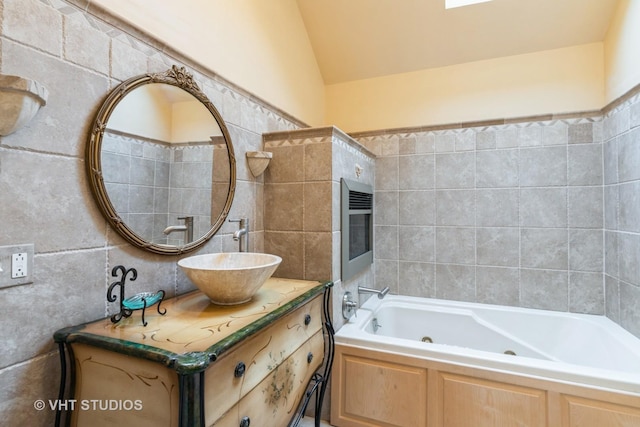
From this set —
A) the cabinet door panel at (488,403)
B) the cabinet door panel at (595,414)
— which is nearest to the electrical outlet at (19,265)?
the cabinet door panel at (488,403)

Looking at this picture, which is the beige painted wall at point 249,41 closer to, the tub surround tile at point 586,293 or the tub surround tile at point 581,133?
the tub surround tile at point 581,133

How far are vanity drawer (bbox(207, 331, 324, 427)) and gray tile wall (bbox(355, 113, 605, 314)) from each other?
60.0 inches

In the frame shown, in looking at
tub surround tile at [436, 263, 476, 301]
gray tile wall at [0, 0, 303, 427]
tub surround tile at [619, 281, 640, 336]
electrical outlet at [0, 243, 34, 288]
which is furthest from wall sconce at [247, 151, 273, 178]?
tub surround tile at [619, 281, 640, 336]

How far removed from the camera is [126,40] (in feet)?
3.99

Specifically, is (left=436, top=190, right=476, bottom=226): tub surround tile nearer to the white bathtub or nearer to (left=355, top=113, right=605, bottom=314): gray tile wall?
(left=355, top=113, right=605, bottom=314): gray tile wall

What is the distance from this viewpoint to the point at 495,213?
2525 millimetres

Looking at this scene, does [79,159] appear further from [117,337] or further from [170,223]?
[117,337]

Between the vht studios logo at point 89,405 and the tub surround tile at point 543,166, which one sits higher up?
the tub surround tile at point 543,166

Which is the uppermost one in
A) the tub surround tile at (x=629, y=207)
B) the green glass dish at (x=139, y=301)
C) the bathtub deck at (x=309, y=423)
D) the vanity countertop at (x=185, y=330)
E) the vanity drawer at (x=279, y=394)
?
the tub surround tile at (x=629, y=207)

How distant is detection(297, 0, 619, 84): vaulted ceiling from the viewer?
2.23 meters

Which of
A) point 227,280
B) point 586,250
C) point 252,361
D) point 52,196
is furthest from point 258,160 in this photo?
point 586,250

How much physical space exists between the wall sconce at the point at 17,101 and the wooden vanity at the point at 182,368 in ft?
2.09

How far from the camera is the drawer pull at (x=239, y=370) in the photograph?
0.96 metres

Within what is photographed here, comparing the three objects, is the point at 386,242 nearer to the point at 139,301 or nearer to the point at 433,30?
the point at 433,30
